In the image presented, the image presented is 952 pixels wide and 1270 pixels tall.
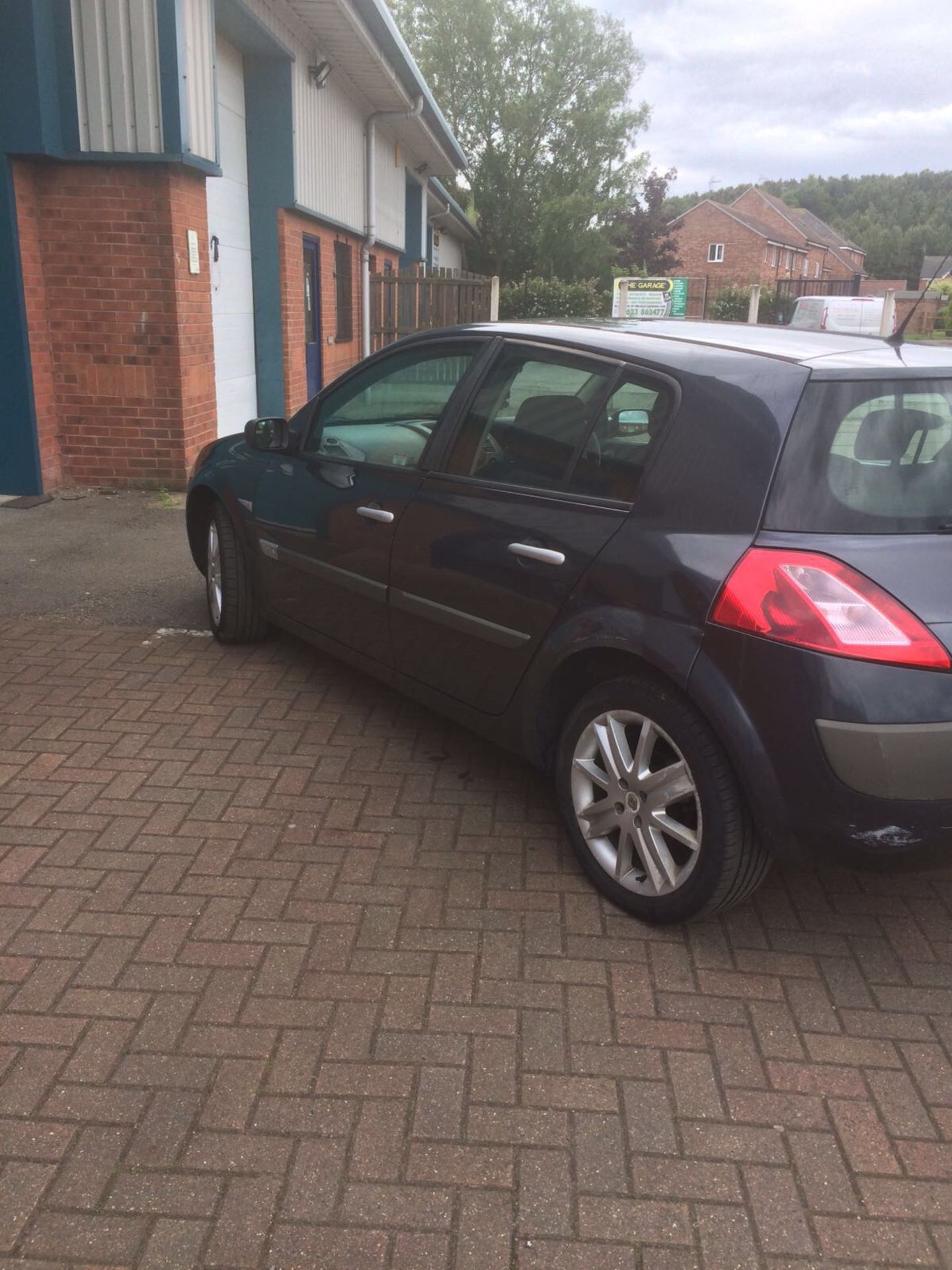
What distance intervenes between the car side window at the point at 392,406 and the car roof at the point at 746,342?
175mm

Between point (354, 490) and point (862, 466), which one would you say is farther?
point (354, 490)

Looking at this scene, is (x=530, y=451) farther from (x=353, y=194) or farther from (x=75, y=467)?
(x=353, y=194)

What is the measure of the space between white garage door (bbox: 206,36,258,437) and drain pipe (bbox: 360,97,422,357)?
14.1ft

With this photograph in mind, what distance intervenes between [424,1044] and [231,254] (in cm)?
999

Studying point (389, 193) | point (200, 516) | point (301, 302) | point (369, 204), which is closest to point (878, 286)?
point (389, 193)

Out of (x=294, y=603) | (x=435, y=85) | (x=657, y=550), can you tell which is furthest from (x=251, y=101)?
(x=435, y=85)

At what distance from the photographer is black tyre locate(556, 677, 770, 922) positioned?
2.71 meters

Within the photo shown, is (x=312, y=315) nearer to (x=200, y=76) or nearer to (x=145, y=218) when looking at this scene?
(x=200, y=76)

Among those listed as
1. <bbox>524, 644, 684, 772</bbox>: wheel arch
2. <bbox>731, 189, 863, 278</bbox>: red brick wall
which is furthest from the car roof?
<bbox>731, 189, 863, 278</bbox>: red brick wall

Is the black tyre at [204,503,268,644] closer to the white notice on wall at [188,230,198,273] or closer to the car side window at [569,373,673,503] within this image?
the car side window at [569,373,673,503]

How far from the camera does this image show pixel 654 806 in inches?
113

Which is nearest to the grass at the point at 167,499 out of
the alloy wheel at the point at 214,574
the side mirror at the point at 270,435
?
the alloy wheel at the point at 214,574

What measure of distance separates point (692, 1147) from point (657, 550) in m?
1.43

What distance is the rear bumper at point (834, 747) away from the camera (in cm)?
242
